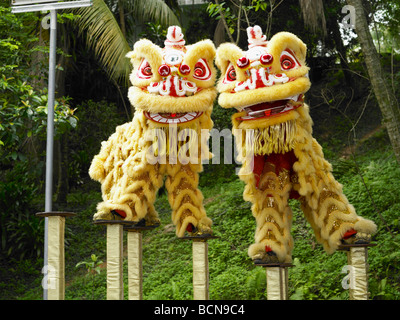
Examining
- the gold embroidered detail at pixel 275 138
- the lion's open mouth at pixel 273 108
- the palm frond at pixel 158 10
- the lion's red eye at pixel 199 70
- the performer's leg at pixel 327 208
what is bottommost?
the performer's leg at pixel 327 208

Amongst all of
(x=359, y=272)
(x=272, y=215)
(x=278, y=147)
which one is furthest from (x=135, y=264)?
(x=359, y=272)

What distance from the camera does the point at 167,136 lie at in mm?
4195

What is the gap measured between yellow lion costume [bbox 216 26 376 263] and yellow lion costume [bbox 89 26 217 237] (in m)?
0.23

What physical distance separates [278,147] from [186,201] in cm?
80

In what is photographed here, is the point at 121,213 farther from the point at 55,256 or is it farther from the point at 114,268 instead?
the point at 55,256

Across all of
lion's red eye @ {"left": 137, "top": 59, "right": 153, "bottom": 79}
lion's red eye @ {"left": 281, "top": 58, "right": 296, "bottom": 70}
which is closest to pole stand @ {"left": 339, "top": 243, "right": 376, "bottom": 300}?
lion's red eye @ {"left": 281, "top": 58, "right": 296, "bottom": 70}

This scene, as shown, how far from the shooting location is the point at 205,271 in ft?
13.4

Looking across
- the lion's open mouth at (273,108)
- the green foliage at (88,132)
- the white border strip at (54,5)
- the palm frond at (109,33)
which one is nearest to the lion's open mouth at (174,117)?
the lion's open mouth at (273,108)

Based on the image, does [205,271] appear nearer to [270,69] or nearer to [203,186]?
[270,69]

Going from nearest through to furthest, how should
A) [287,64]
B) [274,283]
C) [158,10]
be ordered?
[274,283] → [287,64] → [158,10]

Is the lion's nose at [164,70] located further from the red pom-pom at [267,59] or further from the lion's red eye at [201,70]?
the red pom-pom at [267,59]

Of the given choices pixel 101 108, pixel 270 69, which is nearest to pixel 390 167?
pixel 270 69

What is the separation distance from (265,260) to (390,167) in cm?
393

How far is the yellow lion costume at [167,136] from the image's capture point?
13.3 feet
